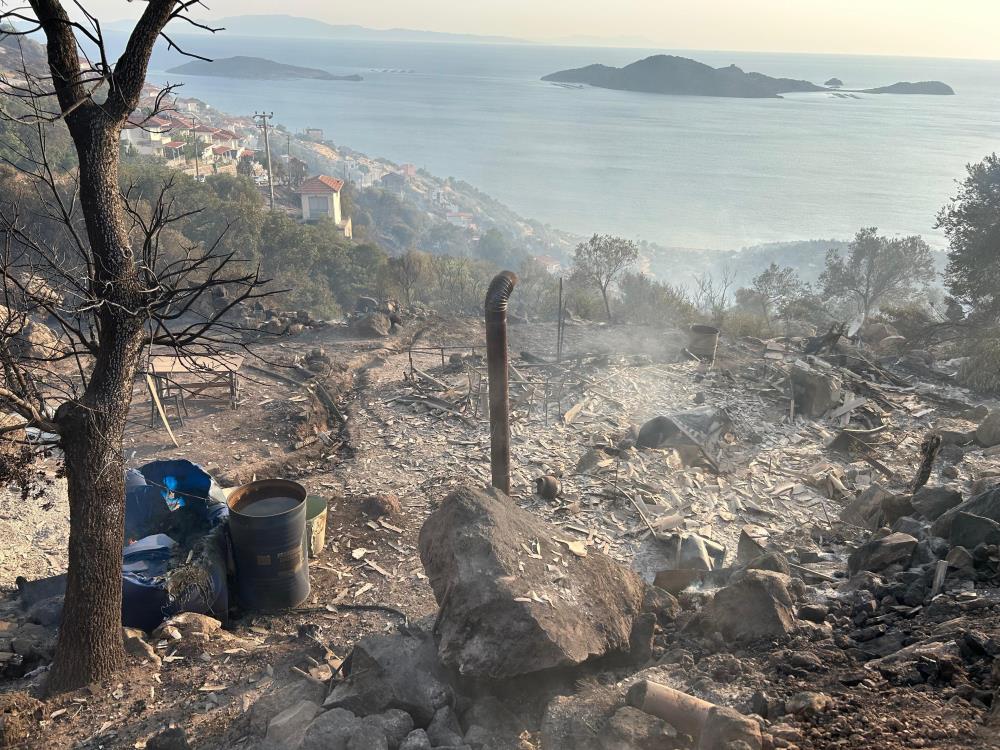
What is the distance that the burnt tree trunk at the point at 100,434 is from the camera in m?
4.38

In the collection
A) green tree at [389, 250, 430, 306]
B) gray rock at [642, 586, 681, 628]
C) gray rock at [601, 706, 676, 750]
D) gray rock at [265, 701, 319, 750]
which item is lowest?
gray rock at [642, 586, 681, 628]

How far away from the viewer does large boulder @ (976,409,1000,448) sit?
1115cm

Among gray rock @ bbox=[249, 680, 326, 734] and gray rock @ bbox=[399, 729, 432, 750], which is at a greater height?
gray rock @ bbox=[399, 729, 432, 750]

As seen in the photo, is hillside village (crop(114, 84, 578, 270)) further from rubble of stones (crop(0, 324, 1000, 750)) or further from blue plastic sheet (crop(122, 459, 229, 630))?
rubble of stones (crop(0, 324, 1000, 750))

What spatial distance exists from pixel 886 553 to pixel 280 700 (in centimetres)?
620

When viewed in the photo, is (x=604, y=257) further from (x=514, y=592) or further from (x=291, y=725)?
(x=291, y=725)

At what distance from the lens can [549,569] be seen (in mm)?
5414

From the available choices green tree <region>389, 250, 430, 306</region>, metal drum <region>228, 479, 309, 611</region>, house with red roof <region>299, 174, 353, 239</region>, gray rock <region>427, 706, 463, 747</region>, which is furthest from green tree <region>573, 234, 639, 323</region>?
house with red roof <region>299, 174, 353, 239</region>

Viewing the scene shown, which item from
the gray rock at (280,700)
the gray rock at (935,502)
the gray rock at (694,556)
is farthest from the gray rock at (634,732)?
the gray rock at (935,502)

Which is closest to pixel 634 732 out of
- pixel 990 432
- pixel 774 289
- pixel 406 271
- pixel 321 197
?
pixel 990 432

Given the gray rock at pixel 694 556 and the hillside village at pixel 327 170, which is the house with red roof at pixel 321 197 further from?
the gray rock at pixel 694 556

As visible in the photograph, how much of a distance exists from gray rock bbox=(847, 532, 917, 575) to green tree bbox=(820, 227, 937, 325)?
102 feet

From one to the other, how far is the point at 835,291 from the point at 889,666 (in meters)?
35.8

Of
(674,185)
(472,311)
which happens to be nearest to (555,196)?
(674,185)
